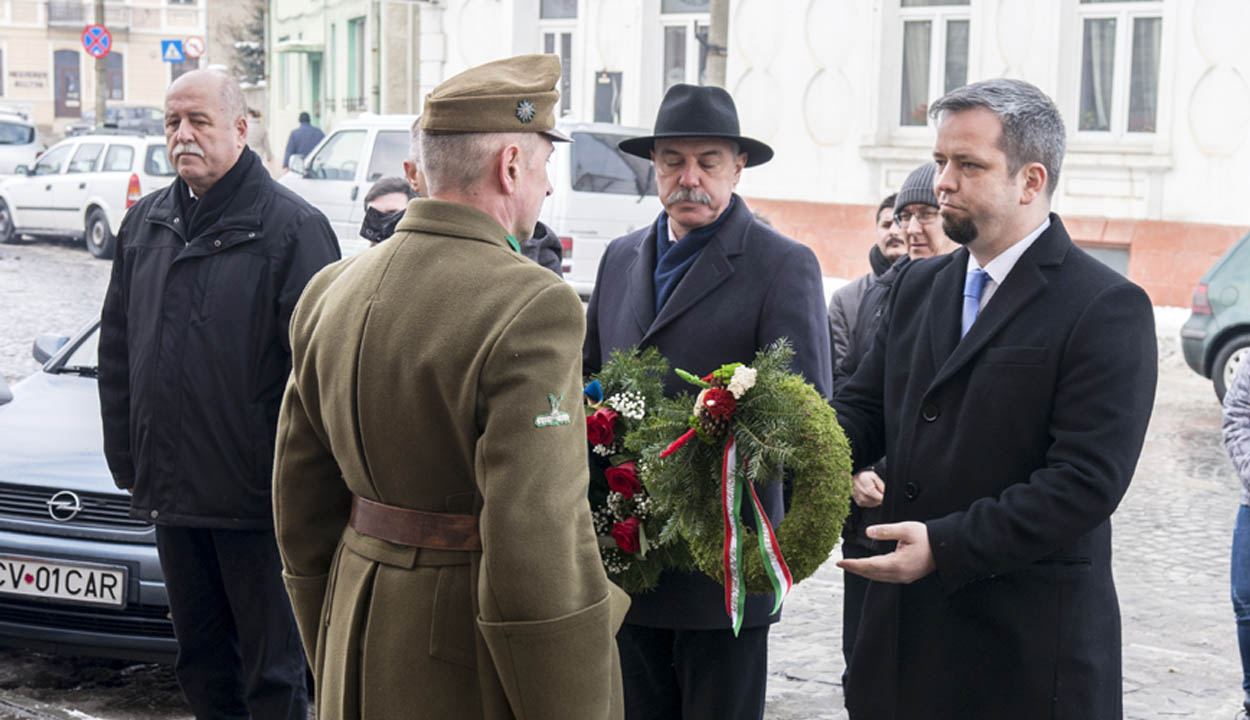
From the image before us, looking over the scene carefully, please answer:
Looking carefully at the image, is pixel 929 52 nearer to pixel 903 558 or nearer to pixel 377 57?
pixel 377 57

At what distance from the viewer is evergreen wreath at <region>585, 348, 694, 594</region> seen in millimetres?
3648

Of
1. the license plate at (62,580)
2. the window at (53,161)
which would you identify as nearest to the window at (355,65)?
the window at (53,161)

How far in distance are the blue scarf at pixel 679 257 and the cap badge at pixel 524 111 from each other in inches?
53.8

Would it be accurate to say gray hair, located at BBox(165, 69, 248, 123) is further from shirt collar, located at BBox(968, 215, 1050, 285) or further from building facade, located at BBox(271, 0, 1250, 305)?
building facade, located at BBox(271, 0, 1250, 305)

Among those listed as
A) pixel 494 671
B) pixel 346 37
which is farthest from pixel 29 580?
pixel 346 37

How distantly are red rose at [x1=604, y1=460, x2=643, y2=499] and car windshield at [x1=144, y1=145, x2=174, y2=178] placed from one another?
19.4 metres

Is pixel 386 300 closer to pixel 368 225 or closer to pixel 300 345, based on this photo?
pixel 300 345

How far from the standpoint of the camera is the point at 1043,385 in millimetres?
3211

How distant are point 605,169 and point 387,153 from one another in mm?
2792

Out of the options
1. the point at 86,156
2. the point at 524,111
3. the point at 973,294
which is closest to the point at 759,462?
the point at 973,294

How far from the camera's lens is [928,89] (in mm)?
18781

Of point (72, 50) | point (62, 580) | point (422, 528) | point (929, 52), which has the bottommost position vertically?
point (62, 580)

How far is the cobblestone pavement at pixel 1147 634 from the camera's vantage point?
577cm

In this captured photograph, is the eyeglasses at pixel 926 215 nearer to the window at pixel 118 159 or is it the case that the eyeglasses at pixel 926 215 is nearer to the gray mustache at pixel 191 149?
the gray mustache at pixel 191 149
